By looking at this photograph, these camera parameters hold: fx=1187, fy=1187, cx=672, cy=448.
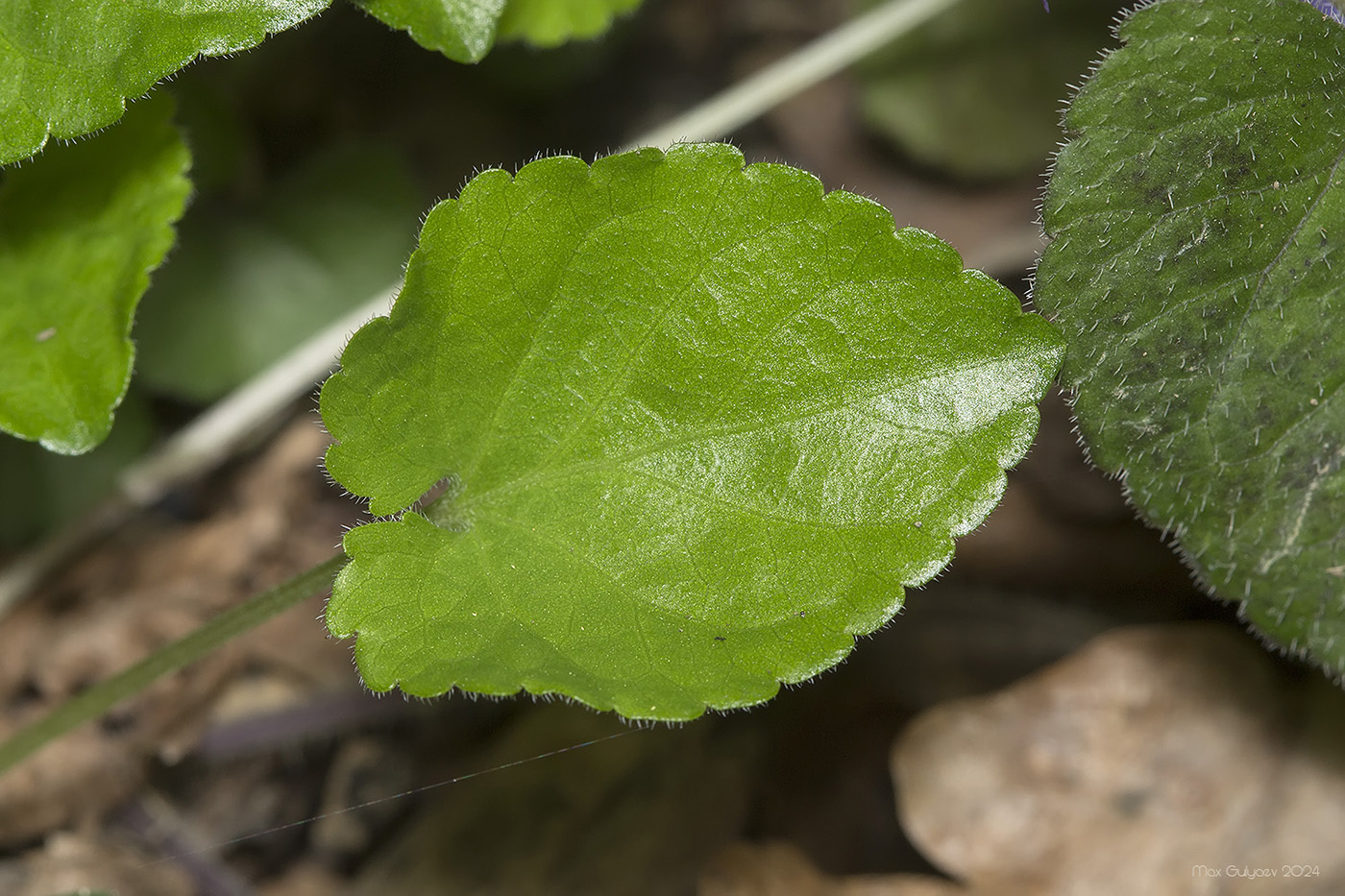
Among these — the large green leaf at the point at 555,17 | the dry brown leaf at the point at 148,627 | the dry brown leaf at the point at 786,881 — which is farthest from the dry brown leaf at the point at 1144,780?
the large green leaf at the point at 555,17

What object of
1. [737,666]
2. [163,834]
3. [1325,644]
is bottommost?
[163,834]

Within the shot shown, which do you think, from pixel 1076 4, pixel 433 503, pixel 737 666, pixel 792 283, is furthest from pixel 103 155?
pixel 1076 4

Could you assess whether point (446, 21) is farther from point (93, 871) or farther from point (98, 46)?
point (93, 871)

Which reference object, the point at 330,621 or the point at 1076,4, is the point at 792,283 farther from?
the point at 1076,4

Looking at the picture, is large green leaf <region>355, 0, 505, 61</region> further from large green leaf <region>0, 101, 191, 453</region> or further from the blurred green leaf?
the blurred green leaf

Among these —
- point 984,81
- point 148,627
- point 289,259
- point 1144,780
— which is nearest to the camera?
point 1144,780

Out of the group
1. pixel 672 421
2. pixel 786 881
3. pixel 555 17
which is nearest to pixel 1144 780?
pixel 786 881

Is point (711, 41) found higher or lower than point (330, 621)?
higher
